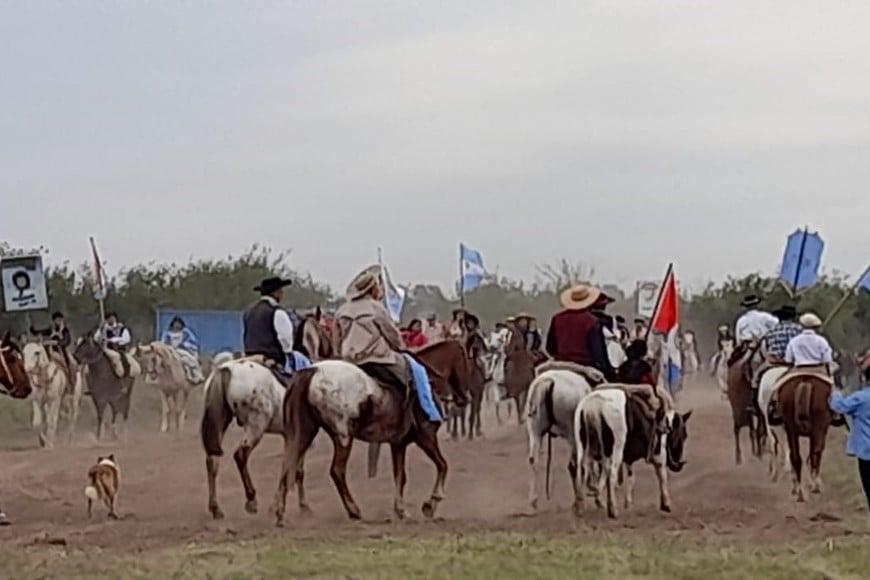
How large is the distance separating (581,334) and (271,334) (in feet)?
11.7

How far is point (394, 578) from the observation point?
12.4 m

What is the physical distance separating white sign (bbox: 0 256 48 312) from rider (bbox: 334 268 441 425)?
14.1 metres

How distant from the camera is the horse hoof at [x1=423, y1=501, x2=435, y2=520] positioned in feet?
60.4

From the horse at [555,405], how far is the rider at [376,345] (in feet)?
5.02

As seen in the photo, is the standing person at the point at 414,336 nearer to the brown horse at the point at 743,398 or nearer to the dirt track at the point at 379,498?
the dirt track at the point at 379,498

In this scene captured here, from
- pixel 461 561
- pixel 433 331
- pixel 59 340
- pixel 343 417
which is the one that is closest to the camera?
pixel 461 561

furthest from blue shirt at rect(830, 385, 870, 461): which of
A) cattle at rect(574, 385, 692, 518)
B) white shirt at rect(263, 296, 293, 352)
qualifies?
white shirt at rect(263, 296, 293, 352)

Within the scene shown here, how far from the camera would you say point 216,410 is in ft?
61.1

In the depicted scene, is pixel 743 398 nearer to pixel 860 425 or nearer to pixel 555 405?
pixel 555 405

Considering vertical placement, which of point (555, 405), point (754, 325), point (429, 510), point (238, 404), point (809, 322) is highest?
point (809, 322)

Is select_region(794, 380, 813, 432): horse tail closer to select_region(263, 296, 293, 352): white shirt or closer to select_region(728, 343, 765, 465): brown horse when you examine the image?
select_region(728, 343, 765, 465): brown horse

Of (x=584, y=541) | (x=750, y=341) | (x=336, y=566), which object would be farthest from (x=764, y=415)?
(x=336, y=566)

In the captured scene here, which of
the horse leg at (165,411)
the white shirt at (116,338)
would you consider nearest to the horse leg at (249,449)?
the white shirt at (116,338)

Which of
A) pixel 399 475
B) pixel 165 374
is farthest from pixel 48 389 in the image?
pixel 399 475
